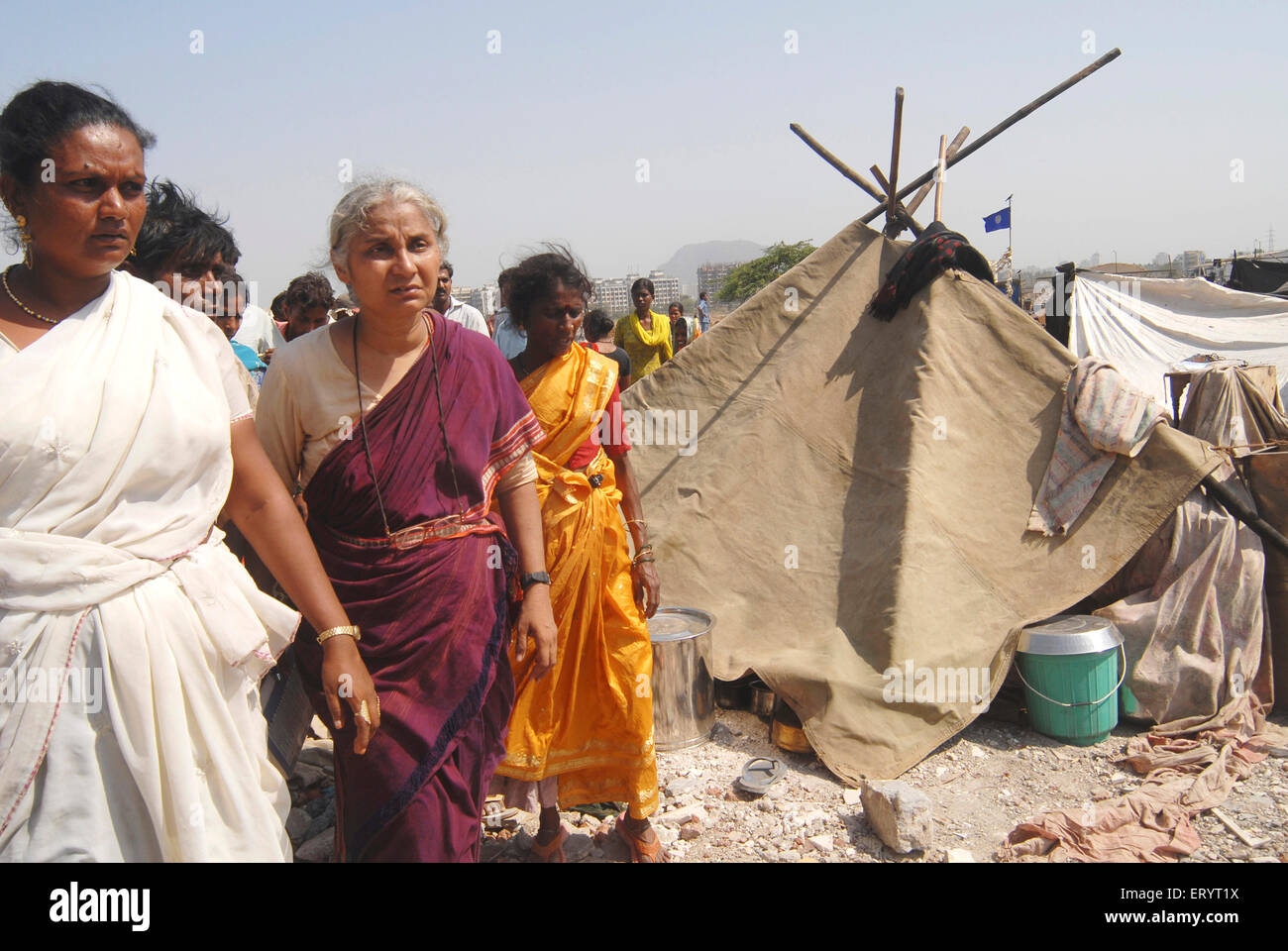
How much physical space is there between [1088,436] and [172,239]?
13.2 feet

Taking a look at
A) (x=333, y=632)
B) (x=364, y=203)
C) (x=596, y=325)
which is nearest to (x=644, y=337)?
(x=596, y=325)

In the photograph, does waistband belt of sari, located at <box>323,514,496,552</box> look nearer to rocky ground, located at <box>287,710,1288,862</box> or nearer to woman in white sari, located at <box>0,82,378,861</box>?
woman in white sari, located at <box>0,82,378,861</box>

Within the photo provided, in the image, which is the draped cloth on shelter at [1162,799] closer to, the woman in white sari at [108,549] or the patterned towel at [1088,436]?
the patterned towel at [1088,436]

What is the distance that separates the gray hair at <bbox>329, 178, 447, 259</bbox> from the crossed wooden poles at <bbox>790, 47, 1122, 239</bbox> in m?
3.89

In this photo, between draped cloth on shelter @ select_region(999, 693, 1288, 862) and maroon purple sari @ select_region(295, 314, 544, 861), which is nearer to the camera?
maroon purple sari @ select_region(295, 314, 544, 861)

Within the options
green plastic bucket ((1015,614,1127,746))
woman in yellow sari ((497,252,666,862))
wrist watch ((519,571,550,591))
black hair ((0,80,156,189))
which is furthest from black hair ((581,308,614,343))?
black hair ((0,80,156,189))

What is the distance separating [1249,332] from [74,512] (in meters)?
12.0

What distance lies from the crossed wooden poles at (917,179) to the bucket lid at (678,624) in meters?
2.68

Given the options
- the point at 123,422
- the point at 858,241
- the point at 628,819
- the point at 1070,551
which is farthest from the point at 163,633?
the point at 858,241

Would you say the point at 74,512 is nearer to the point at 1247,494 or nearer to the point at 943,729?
the point at 943,729

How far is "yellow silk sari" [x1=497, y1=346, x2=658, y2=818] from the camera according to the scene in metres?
2.94

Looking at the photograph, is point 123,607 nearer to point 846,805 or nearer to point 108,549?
point 108,549

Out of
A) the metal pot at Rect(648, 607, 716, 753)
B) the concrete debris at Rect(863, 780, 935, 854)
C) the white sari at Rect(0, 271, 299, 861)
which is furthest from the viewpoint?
the metal pot at Rect(648, 607, 716, 753)

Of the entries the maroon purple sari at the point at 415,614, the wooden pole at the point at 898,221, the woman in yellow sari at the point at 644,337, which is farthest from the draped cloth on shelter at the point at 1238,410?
the woman in yellow sari at the point at 644,337
